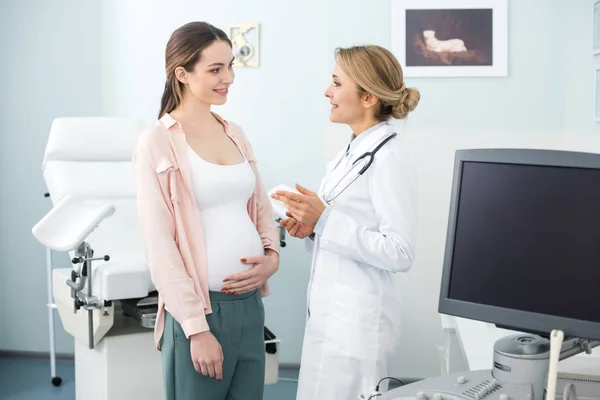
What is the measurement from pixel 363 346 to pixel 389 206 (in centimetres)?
34

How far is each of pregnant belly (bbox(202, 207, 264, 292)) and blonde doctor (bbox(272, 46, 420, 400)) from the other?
107 mm

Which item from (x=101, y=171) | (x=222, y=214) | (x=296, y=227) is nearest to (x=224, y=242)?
(x=222, y=214)

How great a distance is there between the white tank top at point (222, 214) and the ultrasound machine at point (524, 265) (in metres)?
0.59

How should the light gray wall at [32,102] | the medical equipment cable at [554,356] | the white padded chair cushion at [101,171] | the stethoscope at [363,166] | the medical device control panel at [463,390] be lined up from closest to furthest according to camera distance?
the medical equipment cable at [554,356]
the medical device control panel at [463,390]
the stethoscope at [363,166]
the white padded chair cushion at [101,171]
the light gray wall at [32,102]

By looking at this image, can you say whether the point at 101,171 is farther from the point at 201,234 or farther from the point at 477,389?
the point at 477,389

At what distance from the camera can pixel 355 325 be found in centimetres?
175

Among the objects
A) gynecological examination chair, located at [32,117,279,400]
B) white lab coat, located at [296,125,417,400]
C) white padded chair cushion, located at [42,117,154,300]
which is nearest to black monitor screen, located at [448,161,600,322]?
white lab coat, located at [296,125,417,400]

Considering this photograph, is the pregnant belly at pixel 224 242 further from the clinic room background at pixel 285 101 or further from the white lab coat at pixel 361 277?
the clinic room background at pixel 285 101

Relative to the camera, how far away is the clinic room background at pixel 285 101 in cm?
336

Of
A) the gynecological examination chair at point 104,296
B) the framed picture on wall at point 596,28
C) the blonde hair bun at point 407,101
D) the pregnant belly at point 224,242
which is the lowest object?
the gynecological examination chair at point 104,296

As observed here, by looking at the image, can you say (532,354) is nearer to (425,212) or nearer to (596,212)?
(596,212)

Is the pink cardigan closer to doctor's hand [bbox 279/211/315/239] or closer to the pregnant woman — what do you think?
the pregnant woman

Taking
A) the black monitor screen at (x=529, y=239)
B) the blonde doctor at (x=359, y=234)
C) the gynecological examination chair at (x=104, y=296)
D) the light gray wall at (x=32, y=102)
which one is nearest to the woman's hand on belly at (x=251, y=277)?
the blonde doctor at (x=359, y=234)

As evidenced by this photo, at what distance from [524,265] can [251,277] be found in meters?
0.77
